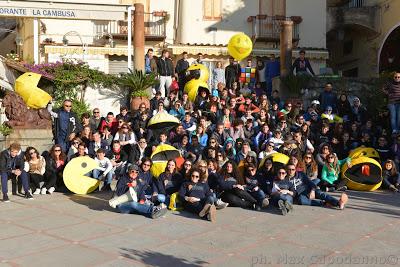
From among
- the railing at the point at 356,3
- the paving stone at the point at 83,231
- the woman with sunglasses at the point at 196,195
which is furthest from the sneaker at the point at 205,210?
the railing at the point at 356,3

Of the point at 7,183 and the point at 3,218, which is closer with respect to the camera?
the point at 3,218

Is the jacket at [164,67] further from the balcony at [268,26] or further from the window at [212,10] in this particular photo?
the balcony at [268,26]

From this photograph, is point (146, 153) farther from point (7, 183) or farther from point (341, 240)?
point (341, 240)

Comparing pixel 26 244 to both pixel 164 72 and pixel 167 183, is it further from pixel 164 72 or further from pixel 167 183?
pixel 164 72

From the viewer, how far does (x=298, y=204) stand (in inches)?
337

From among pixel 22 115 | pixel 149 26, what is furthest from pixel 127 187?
pixel 149 26

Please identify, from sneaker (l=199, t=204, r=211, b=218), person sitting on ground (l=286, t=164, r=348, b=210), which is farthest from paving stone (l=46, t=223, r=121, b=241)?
person sitting on ground (l=286, t=164, r=348, b=210)

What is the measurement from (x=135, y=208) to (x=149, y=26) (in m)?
14.5

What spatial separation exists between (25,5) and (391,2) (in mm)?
15079

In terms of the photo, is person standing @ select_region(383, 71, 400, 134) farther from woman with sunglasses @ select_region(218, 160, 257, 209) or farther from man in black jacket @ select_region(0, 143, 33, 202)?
man in black jacket @ select_region(0, 143, 33, 202)

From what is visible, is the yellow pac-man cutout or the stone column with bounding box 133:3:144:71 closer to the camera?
the yellow pac-man cutout

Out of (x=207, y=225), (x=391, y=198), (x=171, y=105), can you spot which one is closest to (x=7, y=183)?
(x=207, y=225)

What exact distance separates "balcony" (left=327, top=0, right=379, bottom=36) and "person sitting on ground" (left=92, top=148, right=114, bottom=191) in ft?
51.8

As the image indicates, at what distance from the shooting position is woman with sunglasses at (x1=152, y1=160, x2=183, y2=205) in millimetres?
8219
